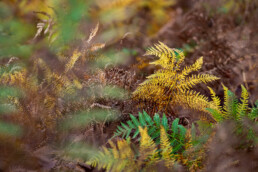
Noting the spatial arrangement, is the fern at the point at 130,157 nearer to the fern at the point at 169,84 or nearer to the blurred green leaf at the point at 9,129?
the fern at the point at 169,84

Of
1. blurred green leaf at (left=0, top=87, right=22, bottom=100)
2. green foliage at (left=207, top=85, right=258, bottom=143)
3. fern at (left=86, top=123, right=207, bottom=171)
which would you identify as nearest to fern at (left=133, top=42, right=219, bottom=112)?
green foliage at (left=207, top=85, right=258, bottom=143)

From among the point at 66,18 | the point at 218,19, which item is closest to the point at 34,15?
the point at 66,18

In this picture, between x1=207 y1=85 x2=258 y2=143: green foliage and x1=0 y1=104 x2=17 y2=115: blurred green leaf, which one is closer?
x1=207 y1=85 x2=258 y2=143: green foliage

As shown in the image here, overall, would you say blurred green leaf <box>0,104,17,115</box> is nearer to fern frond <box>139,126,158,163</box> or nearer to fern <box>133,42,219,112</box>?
fern <box>133,42,219,112</box>

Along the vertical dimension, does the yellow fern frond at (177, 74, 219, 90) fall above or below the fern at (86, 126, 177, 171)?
above

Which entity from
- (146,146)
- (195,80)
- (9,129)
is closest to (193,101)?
(195,80)

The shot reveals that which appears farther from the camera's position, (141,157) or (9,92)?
(9,92)

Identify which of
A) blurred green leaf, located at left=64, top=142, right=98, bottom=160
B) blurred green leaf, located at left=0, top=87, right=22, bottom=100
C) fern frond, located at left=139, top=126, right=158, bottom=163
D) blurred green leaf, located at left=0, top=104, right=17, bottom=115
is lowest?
blurred green leaf, located at left=64, top=142, right=98, bottom=160

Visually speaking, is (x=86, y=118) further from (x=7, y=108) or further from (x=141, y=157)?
(x=141, y=157)
